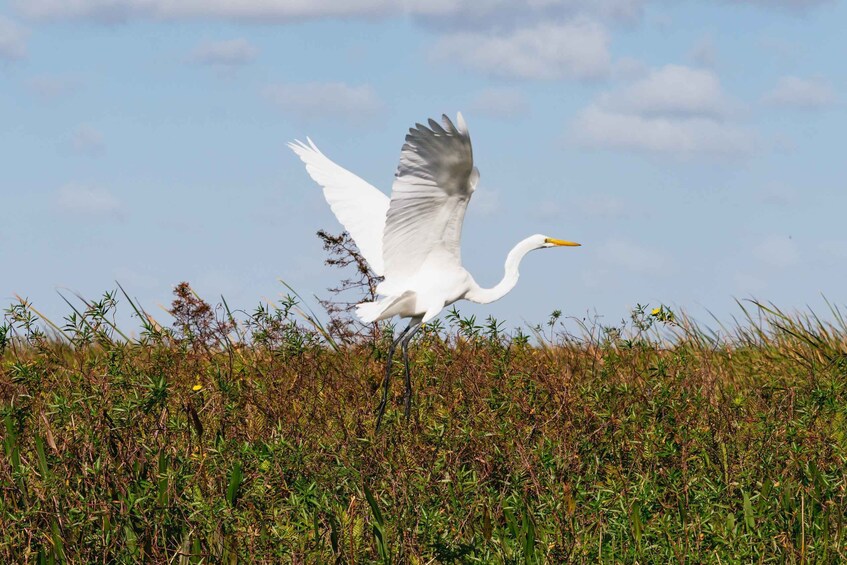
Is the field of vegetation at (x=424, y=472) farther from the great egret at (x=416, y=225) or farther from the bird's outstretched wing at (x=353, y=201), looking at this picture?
the bird's outstretched wing at (x=353, y=201)

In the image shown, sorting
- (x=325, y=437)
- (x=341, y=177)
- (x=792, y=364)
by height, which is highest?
(x=341, y=177)

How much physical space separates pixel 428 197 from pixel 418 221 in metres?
0.38

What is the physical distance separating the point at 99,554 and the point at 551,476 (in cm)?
180

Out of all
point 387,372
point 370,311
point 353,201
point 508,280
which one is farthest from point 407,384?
point 353,201

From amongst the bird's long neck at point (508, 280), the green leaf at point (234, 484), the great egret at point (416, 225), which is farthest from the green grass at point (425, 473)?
the bird's long neck at point (508, 280)

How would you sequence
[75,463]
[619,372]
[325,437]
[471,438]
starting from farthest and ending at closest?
[619,372]
[325,437]
[471,438]
[75,463]

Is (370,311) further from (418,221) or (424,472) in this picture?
(424,472)

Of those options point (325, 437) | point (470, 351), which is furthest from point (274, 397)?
point (470, 351)

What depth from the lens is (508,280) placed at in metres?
8.55

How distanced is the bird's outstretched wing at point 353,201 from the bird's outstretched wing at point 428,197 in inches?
19.5

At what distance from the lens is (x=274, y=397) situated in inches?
255

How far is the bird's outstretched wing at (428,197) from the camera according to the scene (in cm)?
655

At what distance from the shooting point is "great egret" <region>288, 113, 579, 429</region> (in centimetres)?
672

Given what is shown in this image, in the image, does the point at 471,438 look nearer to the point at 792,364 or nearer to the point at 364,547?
the point at 364,547
